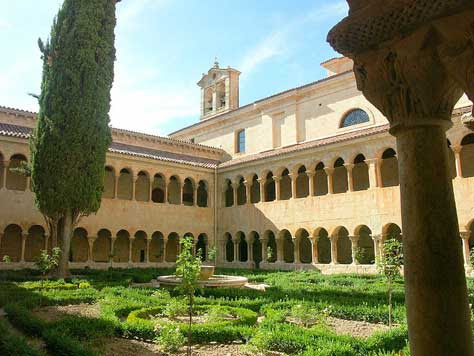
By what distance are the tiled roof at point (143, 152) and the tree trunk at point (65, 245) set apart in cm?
630

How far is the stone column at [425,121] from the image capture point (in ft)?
7.70

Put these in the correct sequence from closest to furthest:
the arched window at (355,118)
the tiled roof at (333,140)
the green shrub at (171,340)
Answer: the green shrub at (171,340), the tiled roof at (333,140), the arched window at (355,118)

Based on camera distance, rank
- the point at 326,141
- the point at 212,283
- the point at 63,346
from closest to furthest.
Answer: the point at 63,346
the point at 212,283
the point at 326,141

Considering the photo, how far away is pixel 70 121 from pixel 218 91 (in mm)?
18858

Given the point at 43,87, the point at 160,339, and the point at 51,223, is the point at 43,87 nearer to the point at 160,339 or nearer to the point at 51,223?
the point at 51,223

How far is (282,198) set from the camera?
1091 inches

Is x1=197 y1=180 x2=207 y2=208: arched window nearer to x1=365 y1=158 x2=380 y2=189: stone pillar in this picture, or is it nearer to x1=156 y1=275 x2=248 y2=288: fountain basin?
x1=365 y1=158 x2=380 y2=189: stone pillar

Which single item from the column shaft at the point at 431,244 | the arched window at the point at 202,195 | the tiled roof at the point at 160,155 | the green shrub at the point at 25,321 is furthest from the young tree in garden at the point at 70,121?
the column shaft at the point at 431,244

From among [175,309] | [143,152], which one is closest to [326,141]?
[143,152]

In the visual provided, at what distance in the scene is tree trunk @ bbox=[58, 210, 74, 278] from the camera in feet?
55.7

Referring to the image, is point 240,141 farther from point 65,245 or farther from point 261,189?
point 65,245

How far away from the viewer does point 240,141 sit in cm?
3209

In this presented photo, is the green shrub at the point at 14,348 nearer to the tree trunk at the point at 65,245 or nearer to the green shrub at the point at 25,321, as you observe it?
the green shrub at the point at 25,321

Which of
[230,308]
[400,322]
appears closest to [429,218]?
[400,322]
